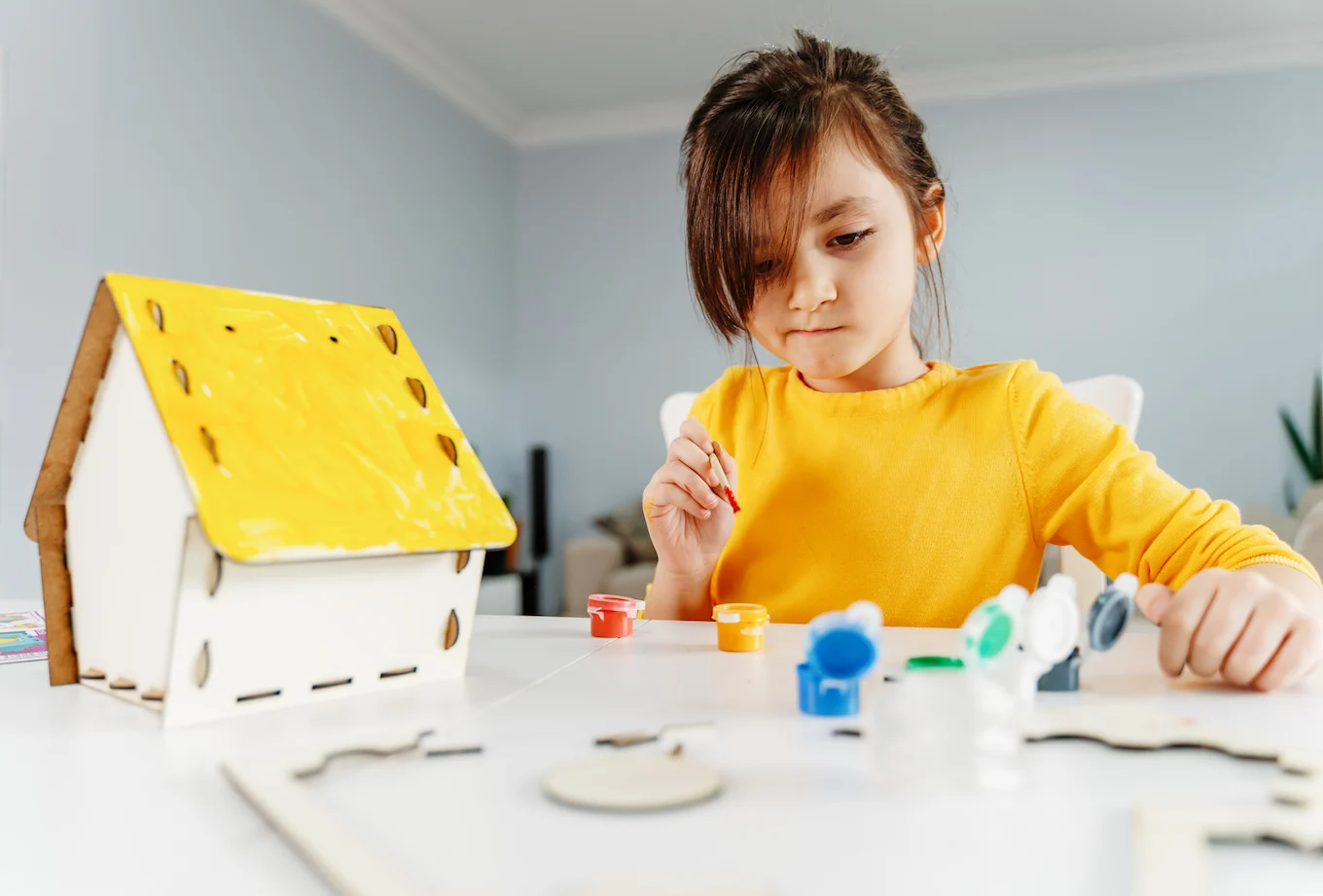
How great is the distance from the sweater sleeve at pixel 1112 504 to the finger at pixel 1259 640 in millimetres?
172

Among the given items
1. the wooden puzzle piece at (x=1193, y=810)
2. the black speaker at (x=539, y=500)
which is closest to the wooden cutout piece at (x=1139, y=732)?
the wooden puzzle piece at (x=1193, y=810)

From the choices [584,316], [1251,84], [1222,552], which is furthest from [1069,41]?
[1222,552]

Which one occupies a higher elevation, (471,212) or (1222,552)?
(471,212)

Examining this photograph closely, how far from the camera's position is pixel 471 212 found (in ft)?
14.7

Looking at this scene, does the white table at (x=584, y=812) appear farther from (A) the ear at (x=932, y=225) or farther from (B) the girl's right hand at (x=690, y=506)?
(A) the ear at (x=932, y=225)

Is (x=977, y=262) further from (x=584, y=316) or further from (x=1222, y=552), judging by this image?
(x=1222, y=552)

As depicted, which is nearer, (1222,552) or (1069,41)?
(1222,552)

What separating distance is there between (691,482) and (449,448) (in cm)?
35

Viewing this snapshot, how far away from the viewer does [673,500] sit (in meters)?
0.88

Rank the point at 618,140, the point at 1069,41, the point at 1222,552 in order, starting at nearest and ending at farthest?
1. the point at 1222,552
2. the point at 1069,41
3. the point at 618,140

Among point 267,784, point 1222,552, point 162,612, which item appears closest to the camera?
point 267,784

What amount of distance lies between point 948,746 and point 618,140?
4.65 meters

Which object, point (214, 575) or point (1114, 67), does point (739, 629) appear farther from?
point (1114, 67)

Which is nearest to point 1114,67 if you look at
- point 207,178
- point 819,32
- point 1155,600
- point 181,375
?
point 819,32
